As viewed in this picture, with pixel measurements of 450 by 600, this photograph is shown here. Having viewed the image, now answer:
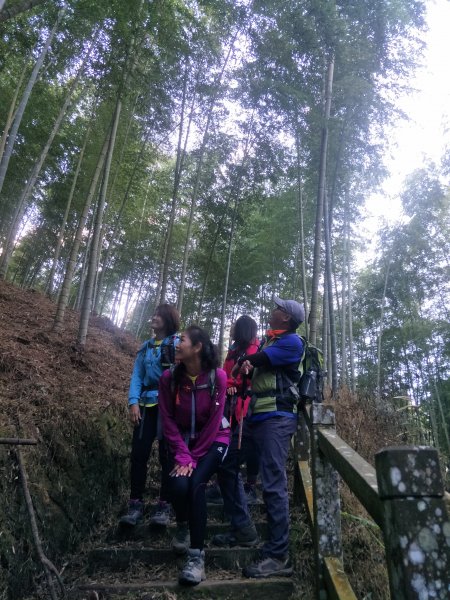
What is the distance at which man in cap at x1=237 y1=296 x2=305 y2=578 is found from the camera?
250 centimetres

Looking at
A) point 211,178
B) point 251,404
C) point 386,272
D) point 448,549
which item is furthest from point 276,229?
point 448,549

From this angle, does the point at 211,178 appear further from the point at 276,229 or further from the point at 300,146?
the point at 300,146

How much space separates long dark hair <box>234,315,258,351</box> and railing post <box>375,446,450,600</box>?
2363mm

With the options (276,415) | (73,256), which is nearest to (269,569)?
(276,415)

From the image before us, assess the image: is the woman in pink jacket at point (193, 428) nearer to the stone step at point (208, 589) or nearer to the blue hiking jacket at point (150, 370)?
the stone step at point (208, 589)

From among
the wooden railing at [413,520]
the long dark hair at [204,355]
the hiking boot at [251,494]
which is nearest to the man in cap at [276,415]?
the long dark hair at [204,355]

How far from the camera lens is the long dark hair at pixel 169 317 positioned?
3.38 metres

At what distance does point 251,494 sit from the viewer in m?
3.60

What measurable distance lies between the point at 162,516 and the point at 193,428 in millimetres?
840

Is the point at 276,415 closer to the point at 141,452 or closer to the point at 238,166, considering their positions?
the point at 141,452

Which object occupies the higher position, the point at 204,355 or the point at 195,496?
the point at 204,355

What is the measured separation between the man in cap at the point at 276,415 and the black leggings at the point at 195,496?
367mm

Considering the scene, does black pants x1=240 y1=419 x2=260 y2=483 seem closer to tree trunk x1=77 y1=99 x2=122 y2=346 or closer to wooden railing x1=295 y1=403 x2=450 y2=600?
wooden railing x1=295 y1=403 x2=450 y2=600

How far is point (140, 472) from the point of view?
3.12m
